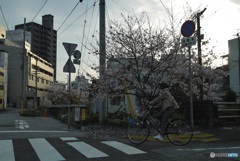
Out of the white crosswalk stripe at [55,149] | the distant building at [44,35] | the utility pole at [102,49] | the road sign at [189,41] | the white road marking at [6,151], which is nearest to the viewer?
the white road marking at [6,151]

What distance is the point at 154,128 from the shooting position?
7.84 metres

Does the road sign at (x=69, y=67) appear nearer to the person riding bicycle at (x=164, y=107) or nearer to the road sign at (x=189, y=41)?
the road sign at (x=189, y=41)

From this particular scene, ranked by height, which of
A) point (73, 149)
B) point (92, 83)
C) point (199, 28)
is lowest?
point (73, 149)

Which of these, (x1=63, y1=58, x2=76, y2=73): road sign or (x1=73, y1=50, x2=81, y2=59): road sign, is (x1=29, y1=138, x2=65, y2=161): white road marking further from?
(x1=73, y1=50, x2=81, y2=59): road sign

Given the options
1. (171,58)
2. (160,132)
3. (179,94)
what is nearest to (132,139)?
(160,132)

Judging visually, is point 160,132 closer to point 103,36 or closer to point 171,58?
point 171,58

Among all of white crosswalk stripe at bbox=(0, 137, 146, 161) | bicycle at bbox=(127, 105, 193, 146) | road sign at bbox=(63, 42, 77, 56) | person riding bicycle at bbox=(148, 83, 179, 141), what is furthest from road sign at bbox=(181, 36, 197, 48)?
road sign at bbox=(63, 42, 77, 56)

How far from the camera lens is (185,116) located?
1188cm

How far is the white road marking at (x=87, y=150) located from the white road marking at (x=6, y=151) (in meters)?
1.53

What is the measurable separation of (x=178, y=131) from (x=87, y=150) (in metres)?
2.55

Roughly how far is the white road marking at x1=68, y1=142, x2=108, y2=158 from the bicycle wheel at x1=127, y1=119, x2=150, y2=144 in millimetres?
1195

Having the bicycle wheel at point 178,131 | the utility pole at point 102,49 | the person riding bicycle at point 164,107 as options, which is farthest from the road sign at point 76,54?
the bicycle wheel at point 178,131

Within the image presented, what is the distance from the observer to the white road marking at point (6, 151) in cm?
607

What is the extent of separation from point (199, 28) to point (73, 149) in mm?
13277
